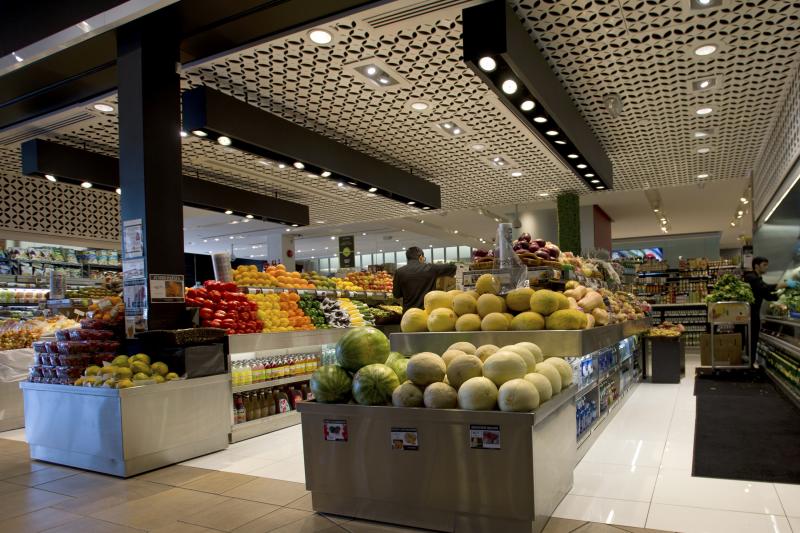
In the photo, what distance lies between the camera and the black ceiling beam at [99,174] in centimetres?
679

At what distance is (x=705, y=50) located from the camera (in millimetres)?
5082

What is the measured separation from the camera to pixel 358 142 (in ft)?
25.9

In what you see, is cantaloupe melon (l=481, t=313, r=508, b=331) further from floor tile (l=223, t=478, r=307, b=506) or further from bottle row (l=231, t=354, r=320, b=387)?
bottle row (l=231, t=354, r=320, b=387)

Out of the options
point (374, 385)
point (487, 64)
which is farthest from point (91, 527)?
point (487, 64)

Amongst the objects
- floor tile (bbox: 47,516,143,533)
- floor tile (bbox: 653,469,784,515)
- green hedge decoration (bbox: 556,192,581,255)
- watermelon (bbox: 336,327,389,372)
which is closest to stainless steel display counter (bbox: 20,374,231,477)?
floor tile (bbox: 47,516,143,533)

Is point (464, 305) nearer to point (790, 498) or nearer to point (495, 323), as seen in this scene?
point (495, 323)

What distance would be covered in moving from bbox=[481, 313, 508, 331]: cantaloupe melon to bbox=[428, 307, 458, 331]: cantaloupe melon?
22 centimetres

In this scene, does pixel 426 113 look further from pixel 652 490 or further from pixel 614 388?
pixel 652 490

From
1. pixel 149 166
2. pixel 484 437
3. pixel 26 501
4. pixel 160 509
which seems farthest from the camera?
pixel 149 166

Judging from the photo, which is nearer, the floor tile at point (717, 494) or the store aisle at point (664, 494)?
the store aisle at point (664, 494)

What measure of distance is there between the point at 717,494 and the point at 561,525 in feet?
3.87

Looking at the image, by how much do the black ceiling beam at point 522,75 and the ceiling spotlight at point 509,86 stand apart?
0.05ft

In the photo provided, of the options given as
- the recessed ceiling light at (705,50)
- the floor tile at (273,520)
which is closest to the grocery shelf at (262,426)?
the floor tile at (273,520)

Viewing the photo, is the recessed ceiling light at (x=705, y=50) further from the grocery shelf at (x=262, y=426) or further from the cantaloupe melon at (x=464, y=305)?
the grocery shelf at (x=262, y=426)
